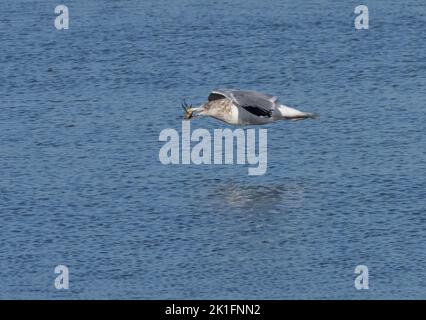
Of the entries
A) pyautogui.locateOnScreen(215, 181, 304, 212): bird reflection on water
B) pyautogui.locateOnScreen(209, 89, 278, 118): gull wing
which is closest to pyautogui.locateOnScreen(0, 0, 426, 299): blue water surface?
pyautogui.locateOnScreen(215, 181, 304, 212): bird reflection on water

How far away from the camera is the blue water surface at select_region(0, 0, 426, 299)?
83.5 metres

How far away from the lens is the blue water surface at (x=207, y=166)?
274 feet

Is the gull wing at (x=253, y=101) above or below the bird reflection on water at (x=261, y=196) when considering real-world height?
above

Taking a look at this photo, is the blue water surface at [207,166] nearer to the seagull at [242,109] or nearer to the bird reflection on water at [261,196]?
the bird reflection on water at [261,196]

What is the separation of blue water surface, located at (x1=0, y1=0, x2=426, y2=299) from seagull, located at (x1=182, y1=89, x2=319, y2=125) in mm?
3835

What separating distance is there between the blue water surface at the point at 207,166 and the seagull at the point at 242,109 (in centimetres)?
384

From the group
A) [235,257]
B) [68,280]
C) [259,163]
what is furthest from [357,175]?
[68,280]

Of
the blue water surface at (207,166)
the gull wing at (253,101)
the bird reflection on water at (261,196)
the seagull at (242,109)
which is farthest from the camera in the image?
the bird reflection on water at (261,196)

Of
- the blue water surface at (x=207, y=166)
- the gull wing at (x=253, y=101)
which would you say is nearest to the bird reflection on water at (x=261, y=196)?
the blue water surface at (x=207, y=166)

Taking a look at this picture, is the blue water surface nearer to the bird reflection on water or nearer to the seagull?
the bird reflection on water
